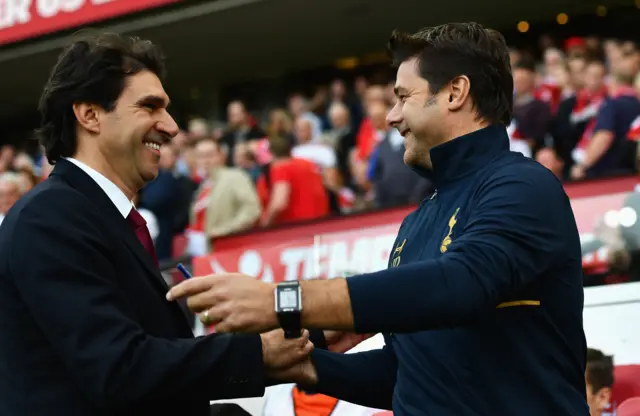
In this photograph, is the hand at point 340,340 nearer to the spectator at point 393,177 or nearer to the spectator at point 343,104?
the spectator at point 393,177

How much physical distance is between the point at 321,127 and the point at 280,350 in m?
9.95

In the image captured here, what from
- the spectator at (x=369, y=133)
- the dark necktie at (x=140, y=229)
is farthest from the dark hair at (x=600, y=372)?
the spectator at (x=369, y=133)

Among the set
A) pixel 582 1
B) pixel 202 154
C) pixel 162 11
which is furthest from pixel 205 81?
pixel 202 154

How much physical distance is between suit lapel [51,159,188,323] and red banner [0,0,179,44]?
1227cm

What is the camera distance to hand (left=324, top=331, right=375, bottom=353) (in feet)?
11.3

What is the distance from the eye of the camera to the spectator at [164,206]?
999 cm

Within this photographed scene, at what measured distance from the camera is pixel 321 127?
501 inches

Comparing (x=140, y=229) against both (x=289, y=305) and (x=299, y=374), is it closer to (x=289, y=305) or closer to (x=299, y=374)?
(x=299, y=374)

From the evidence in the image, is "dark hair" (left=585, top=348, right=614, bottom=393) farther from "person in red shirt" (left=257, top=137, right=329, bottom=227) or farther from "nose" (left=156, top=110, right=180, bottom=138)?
"person in red shirt" (left=257, top=137, right=329, bottom=227)

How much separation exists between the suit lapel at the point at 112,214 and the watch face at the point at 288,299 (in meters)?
0.59

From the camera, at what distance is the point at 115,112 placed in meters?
3.12

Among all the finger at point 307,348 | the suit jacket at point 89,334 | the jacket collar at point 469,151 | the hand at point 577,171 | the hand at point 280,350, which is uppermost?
the jacket collar at point 469,151

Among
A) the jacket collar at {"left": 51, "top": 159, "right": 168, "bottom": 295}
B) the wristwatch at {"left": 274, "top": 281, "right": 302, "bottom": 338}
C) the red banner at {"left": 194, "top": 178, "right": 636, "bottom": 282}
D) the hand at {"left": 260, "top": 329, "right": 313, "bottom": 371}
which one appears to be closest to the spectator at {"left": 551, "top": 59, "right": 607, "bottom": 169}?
the red banner at {"left": 194, "top": 178, "right": 636, "bottom": 282}

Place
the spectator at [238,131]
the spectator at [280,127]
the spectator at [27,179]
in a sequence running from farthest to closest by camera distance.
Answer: the spectator at [238,131], the spectator at [280,127], the spectator at [27,179]
